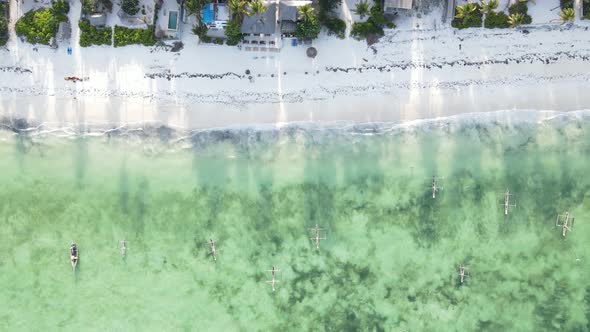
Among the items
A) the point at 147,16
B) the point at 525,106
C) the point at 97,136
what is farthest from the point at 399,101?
the point at 97,136

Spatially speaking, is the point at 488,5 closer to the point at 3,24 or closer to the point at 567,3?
the point at 567,3

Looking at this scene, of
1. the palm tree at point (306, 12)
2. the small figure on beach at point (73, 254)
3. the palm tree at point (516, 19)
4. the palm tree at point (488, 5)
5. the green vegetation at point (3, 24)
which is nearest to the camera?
the palm tree at point (306, 12)

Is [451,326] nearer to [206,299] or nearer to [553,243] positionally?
[553,243]

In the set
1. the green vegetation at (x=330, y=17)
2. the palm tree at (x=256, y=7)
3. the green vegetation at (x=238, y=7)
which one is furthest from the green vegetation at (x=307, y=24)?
the green vegetation at (x=238, y=7)

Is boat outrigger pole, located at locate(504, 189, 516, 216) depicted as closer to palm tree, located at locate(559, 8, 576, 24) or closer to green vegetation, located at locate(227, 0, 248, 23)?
palm tree, located at locate(559, 8, 576, 24)

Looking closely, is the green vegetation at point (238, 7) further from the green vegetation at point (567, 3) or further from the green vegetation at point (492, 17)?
the green vegetation at point (567, 3)

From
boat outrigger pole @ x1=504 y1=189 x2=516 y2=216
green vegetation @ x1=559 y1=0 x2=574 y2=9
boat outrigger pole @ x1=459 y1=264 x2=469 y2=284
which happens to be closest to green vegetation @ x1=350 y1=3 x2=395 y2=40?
green vegetation @ x1=559 y1=0 x2=574 y2=9
